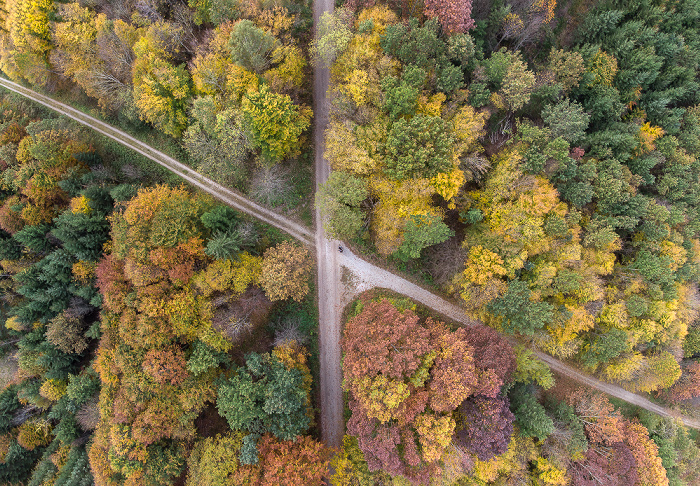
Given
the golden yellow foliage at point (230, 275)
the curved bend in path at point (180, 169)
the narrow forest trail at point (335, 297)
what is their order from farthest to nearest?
the curved bend in path at point (180, 169) < the narrow forest trail at point (335, 297) < the golden yellow foliage at point (230, 275)

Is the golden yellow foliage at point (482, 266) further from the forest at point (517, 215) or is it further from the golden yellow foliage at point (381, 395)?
the golden yellow foliage at point (381, 395)

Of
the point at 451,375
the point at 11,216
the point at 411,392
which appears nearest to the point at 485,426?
the point at 451,375

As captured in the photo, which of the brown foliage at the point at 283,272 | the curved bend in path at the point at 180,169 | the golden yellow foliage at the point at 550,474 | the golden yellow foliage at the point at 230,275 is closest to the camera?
the golden yellow foliage at the point at 550,474

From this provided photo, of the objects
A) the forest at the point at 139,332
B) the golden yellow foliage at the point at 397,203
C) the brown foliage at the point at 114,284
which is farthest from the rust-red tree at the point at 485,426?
the brown foliage at the point at 114,284

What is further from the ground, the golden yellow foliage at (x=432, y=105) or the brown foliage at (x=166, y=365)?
the golden yellow foliage at (x=432, y=105)

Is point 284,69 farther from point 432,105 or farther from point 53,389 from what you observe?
point 53,389

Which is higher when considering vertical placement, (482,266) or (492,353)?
(482,266)
